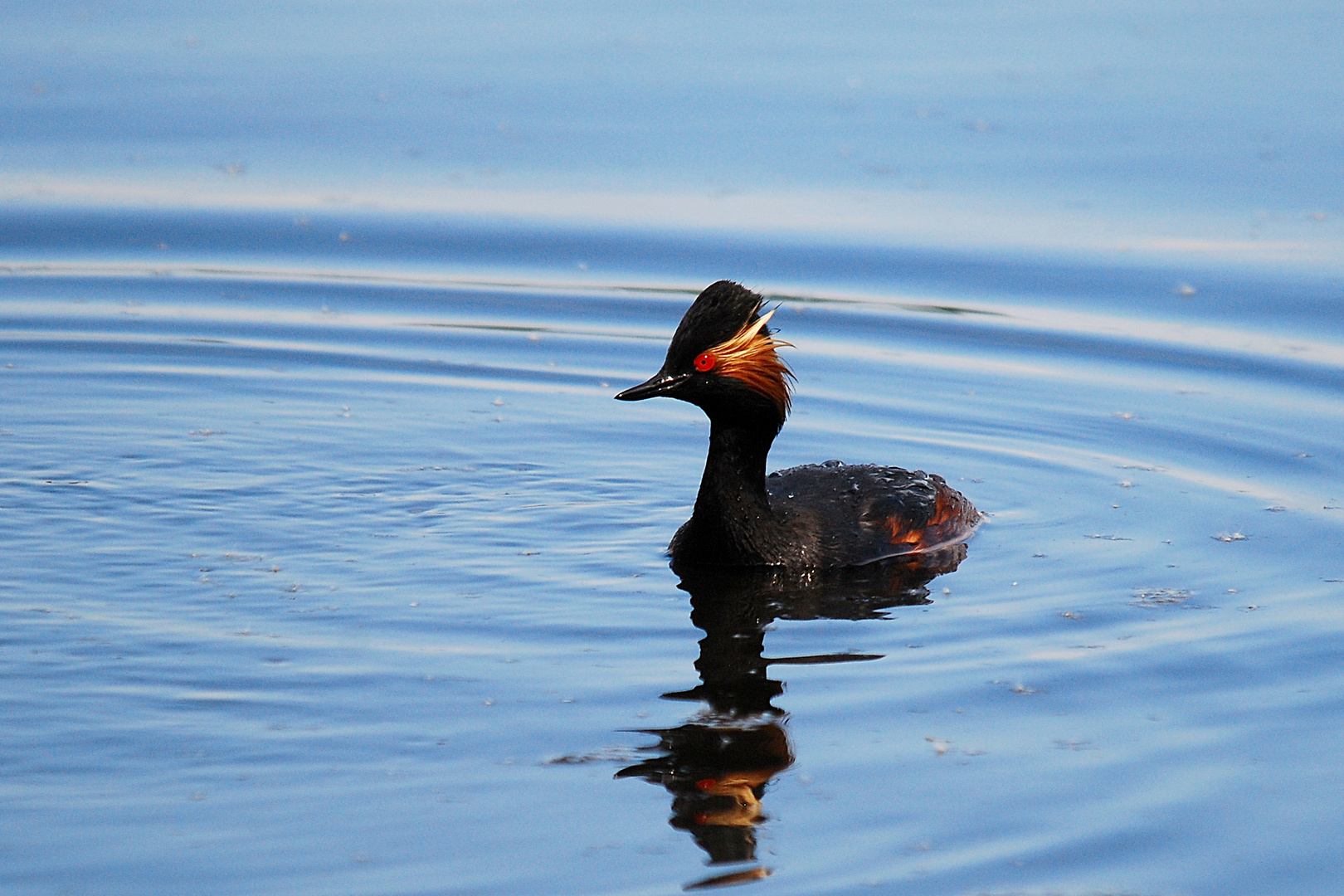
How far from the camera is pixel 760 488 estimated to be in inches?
410

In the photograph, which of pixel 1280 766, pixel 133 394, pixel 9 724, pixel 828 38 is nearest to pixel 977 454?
pixel 1280 766

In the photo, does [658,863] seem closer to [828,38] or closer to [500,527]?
[500,527]

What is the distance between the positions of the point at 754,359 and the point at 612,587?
4.97 ft

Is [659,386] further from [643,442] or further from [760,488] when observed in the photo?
[643,442]

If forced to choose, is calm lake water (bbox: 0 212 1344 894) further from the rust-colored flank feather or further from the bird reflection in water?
the rust-colored flank feather

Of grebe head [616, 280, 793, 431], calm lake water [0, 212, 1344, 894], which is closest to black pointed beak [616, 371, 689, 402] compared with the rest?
grebe head [616, 280, 793, 431]

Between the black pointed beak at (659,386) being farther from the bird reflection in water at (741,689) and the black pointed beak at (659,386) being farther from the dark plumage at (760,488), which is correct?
Result: the bird reflection in water at (741,689)

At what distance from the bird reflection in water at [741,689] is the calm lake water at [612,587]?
26 mm

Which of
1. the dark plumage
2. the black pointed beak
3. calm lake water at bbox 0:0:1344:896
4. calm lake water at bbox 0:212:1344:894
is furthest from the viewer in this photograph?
the dark plumage

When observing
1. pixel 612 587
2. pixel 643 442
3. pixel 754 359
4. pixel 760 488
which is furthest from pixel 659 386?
pixel 643 442

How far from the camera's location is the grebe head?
983 centimetres

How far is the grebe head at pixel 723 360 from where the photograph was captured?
983 centimetres

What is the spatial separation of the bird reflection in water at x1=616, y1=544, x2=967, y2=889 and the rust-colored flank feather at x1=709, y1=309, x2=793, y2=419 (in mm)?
1087

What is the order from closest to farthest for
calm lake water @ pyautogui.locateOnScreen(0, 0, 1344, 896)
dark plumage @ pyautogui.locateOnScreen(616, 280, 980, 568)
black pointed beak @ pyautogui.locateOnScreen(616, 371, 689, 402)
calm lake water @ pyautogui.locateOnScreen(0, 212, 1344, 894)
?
calm lake water @ pyautogui.locateOnScreen(0, 212, 1344, 894)
calm lake water @ pyautogui.locateOnScreen(0, 0, 1344, 896)
black pointed beak @ pyautogui.locateOnScreen(616, 371, 689, 402)
dark plumage @ pyautogui.locateOnScreen(616, 280, 980, 568)
